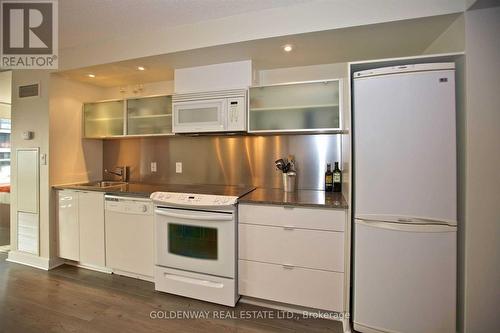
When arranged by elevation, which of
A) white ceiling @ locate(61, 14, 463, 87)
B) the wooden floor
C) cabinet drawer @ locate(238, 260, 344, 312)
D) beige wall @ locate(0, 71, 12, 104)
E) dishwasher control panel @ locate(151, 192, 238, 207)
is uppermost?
beige wall @ locate(0, 71, 12, 104)

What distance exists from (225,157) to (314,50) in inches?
55.5

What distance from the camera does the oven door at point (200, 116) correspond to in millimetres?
2258

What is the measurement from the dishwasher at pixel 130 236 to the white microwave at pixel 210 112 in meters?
0.85

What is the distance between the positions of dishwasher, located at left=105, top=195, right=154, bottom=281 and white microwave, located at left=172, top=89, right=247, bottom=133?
33.3 inches

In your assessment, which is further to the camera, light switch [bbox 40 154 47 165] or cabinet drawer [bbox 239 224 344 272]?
light switch [bbox 40 154 47 165]

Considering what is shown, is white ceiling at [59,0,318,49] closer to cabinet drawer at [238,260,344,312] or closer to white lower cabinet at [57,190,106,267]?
white lower cabinet at [57,190,106,267]

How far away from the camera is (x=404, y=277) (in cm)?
151

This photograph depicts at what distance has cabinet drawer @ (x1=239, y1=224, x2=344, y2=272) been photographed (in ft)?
5.57

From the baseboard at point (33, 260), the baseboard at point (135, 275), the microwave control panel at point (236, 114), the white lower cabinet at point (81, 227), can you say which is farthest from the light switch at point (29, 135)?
the microwave control panel at point (236, 114)

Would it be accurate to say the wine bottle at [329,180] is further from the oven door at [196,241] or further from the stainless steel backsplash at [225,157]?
the oven door at [196,241]

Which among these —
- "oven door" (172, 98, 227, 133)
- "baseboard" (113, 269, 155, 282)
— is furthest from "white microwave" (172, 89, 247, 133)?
"baseboard" (113, 269, 155, 282)

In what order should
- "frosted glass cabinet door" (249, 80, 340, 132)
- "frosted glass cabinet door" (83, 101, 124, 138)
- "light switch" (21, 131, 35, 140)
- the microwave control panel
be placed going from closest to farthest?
1. "frosted glass cabinet door" (249, 80, 340, 132)
2. the microwave control panel
3. "light switch" (21, 131, 35, 140)
4. "frosted glass cabinet door" (83, 101, 124, 138)

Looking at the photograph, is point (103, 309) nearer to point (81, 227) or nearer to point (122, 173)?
point (81, 227)

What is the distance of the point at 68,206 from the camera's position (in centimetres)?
256
